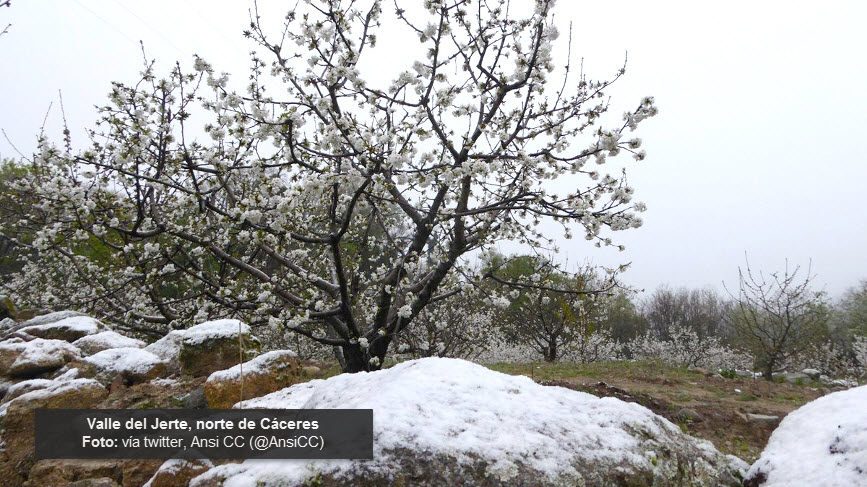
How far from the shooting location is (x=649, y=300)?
30000 mm

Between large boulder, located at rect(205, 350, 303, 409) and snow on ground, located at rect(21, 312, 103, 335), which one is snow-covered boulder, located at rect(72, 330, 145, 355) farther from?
large boulder, located at rect(205, 350, 303, 409)

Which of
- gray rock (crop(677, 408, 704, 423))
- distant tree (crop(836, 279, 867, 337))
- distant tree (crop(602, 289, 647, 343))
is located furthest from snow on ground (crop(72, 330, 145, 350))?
distant tree (crop(836, 279, 867, 337))

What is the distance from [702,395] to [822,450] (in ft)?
17.6

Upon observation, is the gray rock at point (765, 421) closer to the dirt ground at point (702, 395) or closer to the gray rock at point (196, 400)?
the dirt ground at point (702, 395)

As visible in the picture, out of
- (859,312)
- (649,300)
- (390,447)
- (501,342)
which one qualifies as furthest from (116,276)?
(859,312)

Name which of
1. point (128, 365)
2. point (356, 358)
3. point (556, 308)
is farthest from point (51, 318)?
point (556, 308)

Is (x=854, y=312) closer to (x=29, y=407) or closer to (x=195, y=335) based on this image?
(x=195, y=335)

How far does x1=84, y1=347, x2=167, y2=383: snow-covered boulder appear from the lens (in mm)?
4680

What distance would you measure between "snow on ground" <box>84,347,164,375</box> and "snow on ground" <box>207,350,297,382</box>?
1.31 m

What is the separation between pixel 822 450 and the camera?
2482 millimetres

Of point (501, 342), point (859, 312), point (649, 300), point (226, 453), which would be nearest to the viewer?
point (226, 453)

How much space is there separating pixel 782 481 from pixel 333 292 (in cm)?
526

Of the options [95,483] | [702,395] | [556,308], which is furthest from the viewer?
[556,308]

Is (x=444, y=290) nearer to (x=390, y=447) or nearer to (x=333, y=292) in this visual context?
(x=333, y=292)
